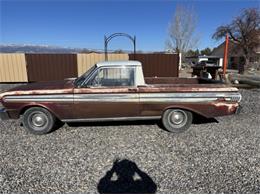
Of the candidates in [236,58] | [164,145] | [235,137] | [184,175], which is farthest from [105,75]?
[236,58]

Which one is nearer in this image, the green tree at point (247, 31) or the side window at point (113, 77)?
the side window at point (113, 77)

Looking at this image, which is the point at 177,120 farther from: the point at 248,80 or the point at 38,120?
the point at 248,80

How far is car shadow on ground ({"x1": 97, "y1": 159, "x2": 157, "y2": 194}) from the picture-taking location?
107 inches

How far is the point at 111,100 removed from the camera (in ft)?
14.6

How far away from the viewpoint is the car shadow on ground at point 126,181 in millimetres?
2716

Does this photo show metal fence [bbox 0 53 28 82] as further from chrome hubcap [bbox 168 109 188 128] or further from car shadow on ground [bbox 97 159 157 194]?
car shadow on ground [bbox 97 159 157 194]

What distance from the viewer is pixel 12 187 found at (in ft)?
9.12

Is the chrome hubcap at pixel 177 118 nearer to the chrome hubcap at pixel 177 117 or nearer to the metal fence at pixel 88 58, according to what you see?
the chrome hubcap at pixel 177 117

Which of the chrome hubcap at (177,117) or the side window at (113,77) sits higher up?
the side window at (113,77)

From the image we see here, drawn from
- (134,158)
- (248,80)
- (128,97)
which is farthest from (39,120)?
(248,80)

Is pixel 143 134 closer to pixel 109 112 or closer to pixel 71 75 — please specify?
pixel 109 112

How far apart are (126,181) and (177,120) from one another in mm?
2245

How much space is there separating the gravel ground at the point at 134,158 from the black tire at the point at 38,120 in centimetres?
17

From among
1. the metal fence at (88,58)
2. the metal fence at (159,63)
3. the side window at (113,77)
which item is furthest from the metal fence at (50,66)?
the side window at (113,77)
